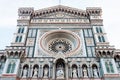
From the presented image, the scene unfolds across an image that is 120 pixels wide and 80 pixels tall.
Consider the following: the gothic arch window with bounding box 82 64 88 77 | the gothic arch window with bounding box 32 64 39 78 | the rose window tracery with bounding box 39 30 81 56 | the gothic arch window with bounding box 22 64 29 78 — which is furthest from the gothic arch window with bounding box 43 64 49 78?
the gothic arch window with bounding box 82 64 88 77

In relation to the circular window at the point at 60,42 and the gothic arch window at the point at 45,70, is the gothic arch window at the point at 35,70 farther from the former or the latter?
the circular window at the point at 60,42

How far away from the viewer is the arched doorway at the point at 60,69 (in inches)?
622

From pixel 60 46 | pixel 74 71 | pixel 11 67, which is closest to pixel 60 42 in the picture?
pixel 60 46

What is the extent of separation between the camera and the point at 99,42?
18.7m

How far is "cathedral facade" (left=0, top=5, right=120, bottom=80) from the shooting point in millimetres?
16125

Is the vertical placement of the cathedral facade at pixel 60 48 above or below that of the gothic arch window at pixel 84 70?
above

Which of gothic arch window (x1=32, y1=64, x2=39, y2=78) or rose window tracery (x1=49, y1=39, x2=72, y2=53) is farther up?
rose window tracery (x1=49, y1=39, x2=72, y2=53)

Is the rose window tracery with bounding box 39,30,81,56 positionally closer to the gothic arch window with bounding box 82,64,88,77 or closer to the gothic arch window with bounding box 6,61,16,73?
the gothic arch window with bounding box 82,64,88,77

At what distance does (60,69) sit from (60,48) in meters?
3.14

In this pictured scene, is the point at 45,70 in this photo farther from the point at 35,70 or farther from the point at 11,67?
the point at 11,67

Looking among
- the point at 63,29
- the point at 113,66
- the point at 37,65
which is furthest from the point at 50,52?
the point at 113,66

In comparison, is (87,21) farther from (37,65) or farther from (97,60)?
(37,65)

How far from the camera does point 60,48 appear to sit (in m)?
19.3

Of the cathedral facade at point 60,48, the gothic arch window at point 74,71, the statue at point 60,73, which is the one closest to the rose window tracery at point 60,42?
the cathedral facade at point 60,48
